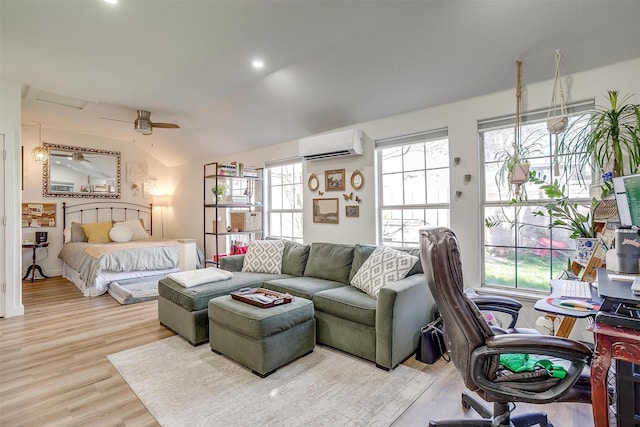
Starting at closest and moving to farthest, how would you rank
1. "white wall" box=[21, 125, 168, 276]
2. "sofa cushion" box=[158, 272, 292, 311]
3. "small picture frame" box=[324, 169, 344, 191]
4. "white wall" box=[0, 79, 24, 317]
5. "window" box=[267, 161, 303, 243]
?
"sofa cushion" box=[158, 272, 292, 311]
"white wall" box=[0, 79, 24, 317]
"small picture frame" box=[324, 169, 344, 191]
"window" box=[267, 161, 303, 243]
"white wall" box=[21, 125, 168, 276]

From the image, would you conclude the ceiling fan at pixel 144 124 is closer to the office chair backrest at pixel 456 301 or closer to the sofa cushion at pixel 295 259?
the sofa cushion at pixel 295 259

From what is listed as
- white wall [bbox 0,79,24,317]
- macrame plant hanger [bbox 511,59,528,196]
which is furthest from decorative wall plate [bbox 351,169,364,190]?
white wall [bbox 0,79,24,317]

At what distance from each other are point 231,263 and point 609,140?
12.2 feet

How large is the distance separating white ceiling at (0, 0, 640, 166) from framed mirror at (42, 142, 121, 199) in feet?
5.86

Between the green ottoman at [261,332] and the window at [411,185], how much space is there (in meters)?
1.57

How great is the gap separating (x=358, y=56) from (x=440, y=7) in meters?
0.81

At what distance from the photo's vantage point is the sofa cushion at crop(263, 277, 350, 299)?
2.87 m

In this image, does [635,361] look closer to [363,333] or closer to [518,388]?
[518,388]

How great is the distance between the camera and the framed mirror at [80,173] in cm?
558

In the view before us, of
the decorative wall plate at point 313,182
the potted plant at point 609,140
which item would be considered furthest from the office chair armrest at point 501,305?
the decorative wall plate at point 313,182

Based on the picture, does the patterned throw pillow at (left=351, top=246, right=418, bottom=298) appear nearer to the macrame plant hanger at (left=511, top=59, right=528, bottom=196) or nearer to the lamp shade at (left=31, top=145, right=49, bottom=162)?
the macrame plant hanger at (left=511, top=59, right=528, bottom=196)

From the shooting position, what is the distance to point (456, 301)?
1.33 meters

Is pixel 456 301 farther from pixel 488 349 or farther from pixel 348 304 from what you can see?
pixel 348 304

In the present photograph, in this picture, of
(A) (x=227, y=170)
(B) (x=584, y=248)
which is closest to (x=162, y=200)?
(A) (x=227, y=170)
